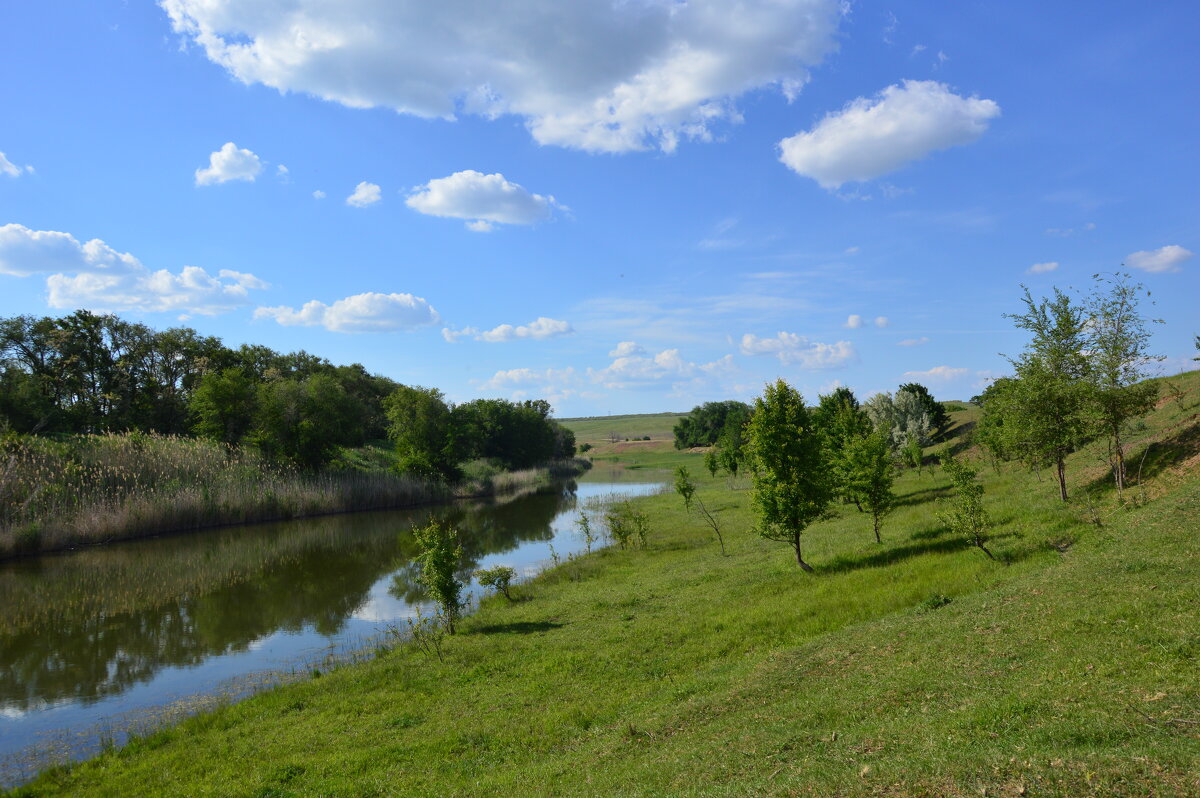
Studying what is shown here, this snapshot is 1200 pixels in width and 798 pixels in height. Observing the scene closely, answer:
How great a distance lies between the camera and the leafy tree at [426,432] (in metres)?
65.7

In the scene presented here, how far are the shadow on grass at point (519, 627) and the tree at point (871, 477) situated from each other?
12.9 meters

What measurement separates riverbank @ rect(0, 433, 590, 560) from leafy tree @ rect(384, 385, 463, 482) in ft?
34.7

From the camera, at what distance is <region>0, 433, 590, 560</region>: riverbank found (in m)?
33.2

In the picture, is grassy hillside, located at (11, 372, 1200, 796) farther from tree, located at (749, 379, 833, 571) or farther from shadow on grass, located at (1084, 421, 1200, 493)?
tree, located at (749, 379, 833, 571)

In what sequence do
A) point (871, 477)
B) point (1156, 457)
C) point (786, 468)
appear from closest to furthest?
point (1156, 457), point (786, 468), point (871, 477)

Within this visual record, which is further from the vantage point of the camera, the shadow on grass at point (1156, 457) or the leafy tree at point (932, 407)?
the leafy tree at point (932, 407)

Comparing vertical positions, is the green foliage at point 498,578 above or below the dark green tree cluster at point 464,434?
below

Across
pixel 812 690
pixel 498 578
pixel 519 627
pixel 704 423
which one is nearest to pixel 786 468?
pixel 519 627

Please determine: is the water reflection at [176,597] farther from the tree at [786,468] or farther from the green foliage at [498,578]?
the tree at [786,468]

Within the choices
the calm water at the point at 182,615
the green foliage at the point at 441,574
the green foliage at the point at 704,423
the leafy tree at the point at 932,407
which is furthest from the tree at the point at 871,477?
the green foliage at the point at 704,423

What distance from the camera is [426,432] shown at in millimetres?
67562

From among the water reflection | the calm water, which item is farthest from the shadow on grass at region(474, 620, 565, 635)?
the water reflection

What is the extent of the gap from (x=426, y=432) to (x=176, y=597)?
4220 centimetres

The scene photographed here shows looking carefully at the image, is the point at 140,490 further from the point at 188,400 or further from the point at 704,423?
the point at 704,423
